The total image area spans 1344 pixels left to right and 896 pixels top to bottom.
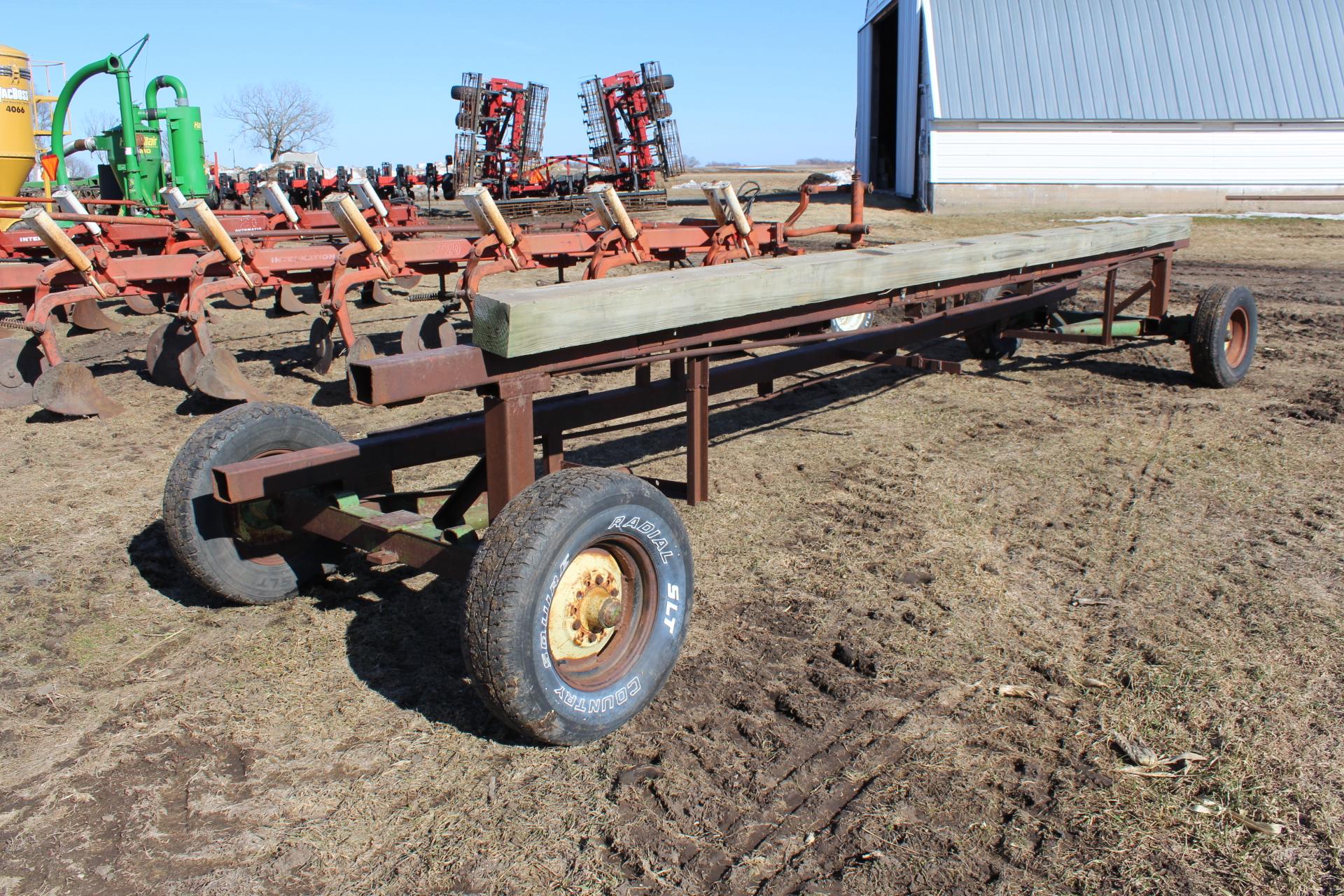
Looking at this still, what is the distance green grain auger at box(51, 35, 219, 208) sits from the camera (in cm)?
1477

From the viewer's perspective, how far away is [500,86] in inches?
887

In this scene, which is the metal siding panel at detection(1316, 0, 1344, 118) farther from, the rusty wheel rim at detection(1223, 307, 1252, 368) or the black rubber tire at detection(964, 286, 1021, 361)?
the black rubber tire at detection(964, 286, 1021, 361)

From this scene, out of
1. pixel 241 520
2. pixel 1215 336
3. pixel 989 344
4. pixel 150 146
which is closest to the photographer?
pixel 241 520

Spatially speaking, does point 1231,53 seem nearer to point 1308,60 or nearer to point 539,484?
point 1308,60

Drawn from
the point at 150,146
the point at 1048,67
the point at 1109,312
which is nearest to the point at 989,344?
the point at 1109,312

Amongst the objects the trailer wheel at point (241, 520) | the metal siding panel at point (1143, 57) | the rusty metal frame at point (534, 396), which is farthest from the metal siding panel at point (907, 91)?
the trailer wheel at point (241, 520)

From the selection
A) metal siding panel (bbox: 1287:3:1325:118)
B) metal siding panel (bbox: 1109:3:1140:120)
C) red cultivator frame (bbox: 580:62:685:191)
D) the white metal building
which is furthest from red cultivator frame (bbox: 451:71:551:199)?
metal siding panel (bbox: 1287:3:1325:118)

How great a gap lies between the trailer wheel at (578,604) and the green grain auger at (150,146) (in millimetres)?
14368

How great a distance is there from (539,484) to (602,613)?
1.49 ft

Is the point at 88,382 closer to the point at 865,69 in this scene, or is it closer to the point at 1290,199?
the point at 1290,199

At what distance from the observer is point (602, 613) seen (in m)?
3.02

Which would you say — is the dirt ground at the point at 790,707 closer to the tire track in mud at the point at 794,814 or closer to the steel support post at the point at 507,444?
the tire track in mud at the point at 794,814

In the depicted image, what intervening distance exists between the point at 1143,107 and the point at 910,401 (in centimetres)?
2164

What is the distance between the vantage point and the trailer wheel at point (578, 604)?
2.68 meters
